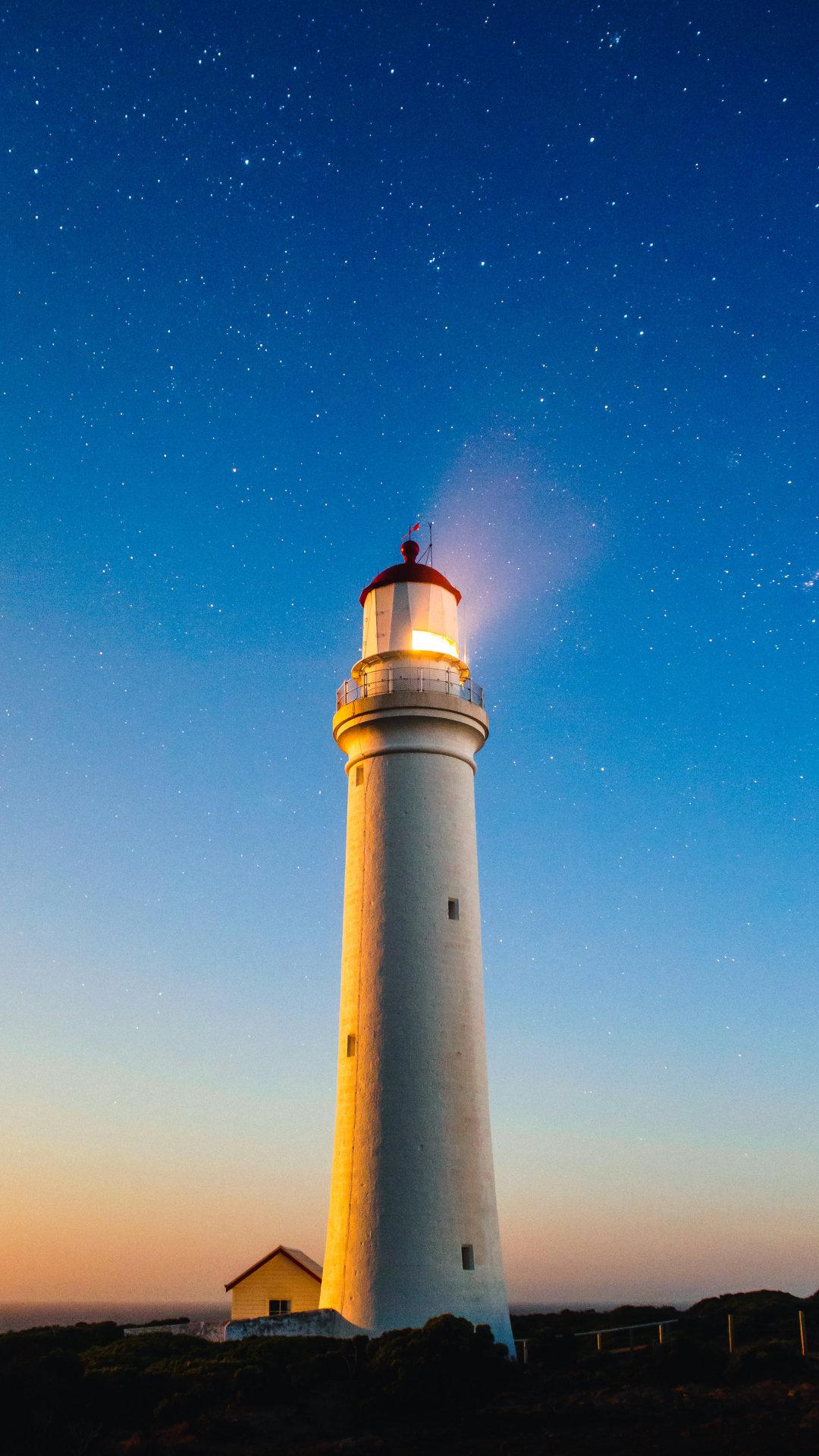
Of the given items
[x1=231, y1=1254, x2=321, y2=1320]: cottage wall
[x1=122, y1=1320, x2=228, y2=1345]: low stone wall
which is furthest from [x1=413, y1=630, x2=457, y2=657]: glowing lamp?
[x1=122, y1=1320, x2=228, y2=1345]: low stone wall

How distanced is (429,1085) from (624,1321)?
517 inches

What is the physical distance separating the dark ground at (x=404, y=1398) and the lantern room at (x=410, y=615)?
14266 mm

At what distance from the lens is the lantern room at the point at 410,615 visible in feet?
88.3

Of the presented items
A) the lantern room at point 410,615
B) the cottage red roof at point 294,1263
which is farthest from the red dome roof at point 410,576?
the cottage red roof at point 294,1263

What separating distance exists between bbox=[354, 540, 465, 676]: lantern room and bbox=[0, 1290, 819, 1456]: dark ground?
46.8ft

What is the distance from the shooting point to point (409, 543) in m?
28.5

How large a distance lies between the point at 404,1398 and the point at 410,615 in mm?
16229

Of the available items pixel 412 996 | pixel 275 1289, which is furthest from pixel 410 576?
pixel 275 1289

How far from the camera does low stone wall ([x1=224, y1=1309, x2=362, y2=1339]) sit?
21312 millimetres

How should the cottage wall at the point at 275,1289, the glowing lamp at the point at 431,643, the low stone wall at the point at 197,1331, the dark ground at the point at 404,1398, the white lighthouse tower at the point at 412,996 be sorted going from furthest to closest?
the glowing lamp at the point at 431,643
the cottage wall at the point at 275,1289
the low stone wall at the point at 197,1331
the white lighthouse tower at the point at 412,996
the dark ground at the point at 404,1398

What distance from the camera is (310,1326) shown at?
2141 cm

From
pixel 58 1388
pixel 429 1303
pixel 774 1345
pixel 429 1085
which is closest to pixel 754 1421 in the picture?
pixel 774 1345

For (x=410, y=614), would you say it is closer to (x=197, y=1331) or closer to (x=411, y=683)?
(x=411, y=683)

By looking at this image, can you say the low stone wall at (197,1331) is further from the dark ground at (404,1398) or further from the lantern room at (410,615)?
the lantern room at (410,615)
